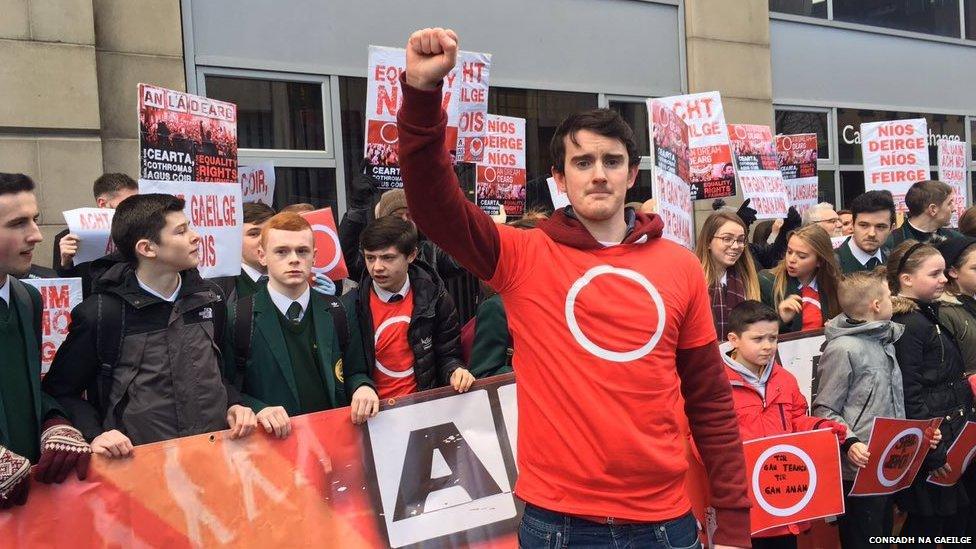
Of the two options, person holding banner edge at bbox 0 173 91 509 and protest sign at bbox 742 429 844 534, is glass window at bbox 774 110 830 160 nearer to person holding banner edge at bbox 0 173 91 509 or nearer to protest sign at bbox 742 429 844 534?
protest sign at bbox 742 429 844 534

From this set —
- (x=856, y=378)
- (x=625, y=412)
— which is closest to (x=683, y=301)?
(x=625, y=412)

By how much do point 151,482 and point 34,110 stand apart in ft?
15.8

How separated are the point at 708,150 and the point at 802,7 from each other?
675 cm

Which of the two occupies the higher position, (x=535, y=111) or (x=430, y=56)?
(x=535, y=111)

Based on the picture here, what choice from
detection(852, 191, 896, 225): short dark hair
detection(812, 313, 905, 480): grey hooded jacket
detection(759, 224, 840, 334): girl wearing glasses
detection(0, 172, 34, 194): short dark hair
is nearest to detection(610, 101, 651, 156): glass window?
detection(852, 191, 896, 225): short dark hair

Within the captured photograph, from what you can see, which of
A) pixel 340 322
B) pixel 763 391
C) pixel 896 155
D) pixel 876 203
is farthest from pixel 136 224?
pixel 896 155

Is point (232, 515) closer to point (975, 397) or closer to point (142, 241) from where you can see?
point (142, 241)

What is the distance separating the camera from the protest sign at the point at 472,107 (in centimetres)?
679

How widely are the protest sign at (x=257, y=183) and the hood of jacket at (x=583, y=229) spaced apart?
4.38 m

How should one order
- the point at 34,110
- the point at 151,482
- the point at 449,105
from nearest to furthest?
the point at 151,482
the point at 449,105
the point at 34,110

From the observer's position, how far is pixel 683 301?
8.14 ft

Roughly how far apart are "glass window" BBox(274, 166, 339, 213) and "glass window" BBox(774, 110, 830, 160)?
6.89 meters

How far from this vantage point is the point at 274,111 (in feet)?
28.4

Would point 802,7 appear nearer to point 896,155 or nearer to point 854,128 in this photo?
point 854,128
